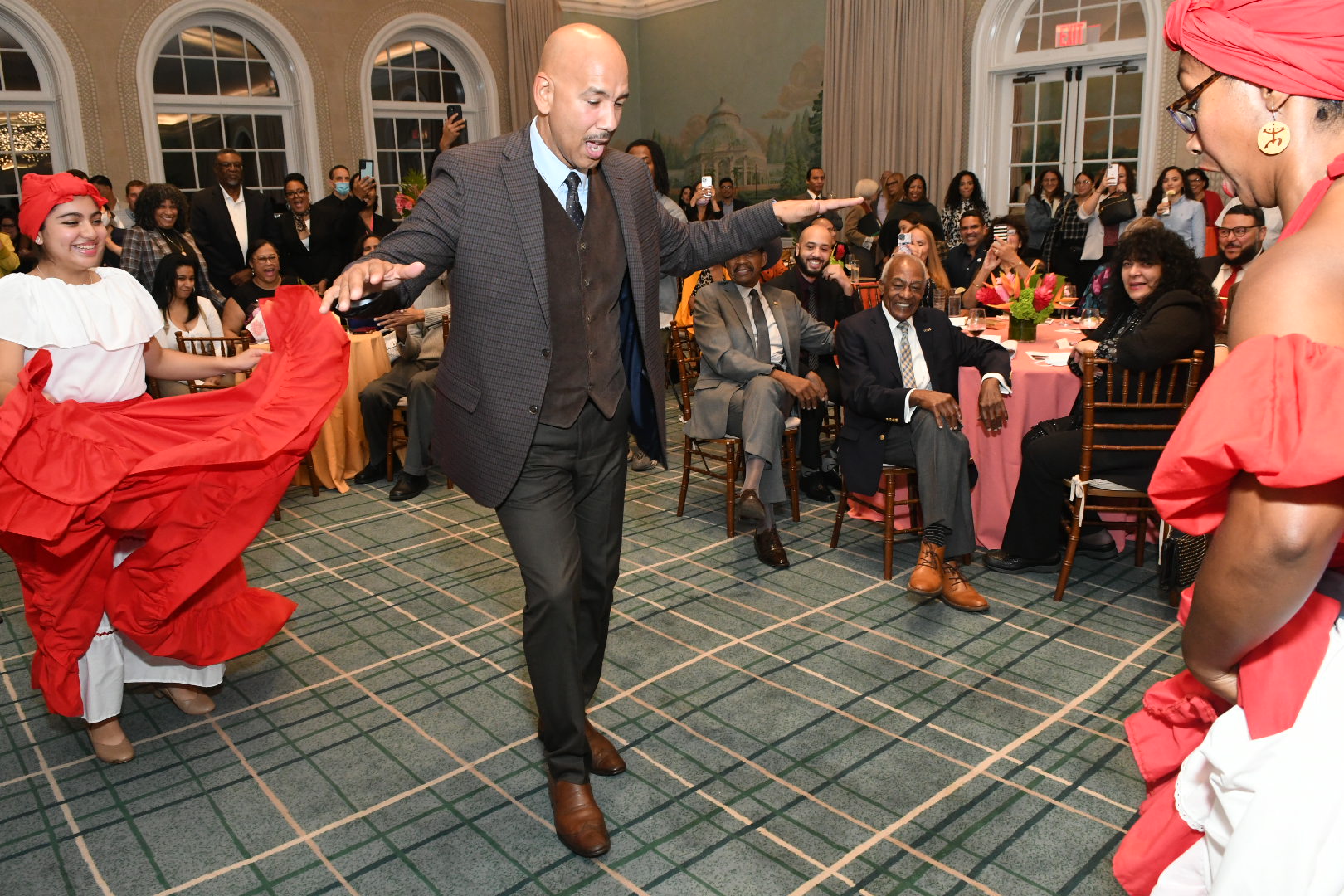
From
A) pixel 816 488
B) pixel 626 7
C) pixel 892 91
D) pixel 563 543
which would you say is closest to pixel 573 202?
pixel 563 543

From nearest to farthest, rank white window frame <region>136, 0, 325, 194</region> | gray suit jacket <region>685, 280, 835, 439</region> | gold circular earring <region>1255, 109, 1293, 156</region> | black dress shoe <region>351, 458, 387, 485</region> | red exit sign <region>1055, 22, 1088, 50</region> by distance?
gold circular earring <region>1255, 109, 1293, 156</region>, gray suit jacket <region>685, 280, 835, 439</region>, black dress shoe <region>351, 458, 387, 485</region>, red exit sign <region>1055, 22, 1088, 50</region>, white window frame <region>136, 0, 325, 194</region>

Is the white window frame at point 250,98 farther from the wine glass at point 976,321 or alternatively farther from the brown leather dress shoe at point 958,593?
the brown leather dress shoe at point 958,593

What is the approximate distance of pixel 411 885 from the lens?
226 centimetres

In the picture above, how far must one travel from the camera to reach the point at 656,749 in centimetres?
280

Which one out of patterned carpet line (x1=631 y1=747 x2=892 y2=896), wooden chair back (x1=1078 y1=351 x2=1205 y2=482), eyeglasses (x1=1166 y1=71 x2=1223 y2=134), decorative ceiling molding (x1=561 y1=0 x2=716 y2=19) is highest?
decorative ceiling molding (x1=561 y1=0 x2=716 y2=19)

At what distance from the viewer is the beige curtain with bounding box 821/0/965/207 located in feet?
32.7

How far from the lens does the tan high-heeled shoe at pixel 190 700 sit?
3.08 metres

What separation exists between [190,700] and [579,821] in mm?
1457

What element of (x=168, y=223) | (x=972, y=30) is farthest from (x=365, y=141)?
(x=972, y=30)

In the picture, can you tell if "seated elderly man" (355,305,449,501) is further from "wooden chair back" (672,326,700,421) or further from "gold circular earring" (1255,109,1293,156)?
"gold circular earring" (1255,109,1293,156)

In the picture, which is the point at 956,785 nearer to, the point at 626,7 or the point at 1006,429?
the point at 1006,429

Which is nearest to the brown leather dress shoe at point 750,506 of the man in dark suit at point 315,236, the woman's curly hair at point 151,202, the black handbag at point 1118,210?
the woman's curly hair at point 151,202

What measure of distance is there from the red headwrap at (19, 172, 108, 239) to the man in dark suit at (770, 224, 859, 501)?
3149 millimetres

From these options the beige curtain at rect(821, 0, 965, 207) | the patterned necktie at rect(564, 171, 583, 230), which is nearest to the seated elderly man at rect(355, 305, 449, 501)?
the patterned necktie at rect(564, 171, 583, 230)
